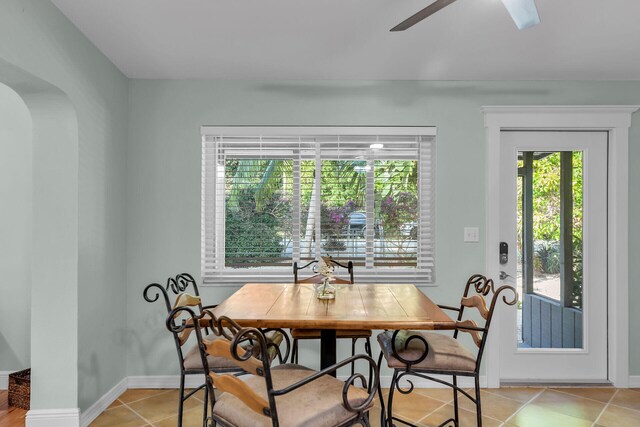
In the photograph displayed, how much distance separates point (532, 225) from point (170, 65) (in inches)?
114

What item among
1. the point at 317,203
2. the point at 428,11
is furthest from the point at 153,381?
the point at 428,11

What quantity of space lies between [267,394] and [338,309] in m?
0.62

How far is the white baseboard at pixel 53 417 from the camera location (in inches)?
88.4

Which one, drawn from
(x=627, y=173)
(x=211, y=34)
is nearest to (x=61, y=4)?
(x=211, y=34)

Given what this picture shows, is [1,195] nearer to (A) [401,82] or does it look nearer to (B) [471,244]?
(A) [401,82]

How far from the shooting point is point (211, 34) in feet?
7.77

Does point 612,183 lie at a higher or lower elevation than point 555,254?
higher

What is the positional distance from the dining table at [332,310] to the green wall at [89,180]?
3.16ft

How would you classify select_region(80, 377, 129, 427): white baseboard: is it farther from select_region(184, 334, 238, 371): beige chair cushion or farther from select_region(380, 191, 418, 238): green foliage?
select_region(380, 191, 418, 238): green foliage

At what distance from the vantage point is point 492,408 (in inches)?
105

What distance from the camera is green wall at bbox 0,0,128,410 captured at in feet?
6.35

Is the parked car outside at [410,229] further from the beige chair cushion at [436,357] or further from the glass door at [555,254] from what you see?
the beige chair cushion at [436,357]

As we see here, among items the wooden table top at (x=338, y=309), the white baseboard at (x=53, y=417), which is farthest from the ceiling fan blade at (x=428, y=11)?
the white baseboard at (x=53, y=417)

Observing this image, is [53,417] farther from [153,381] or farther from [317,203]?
[317,203]
